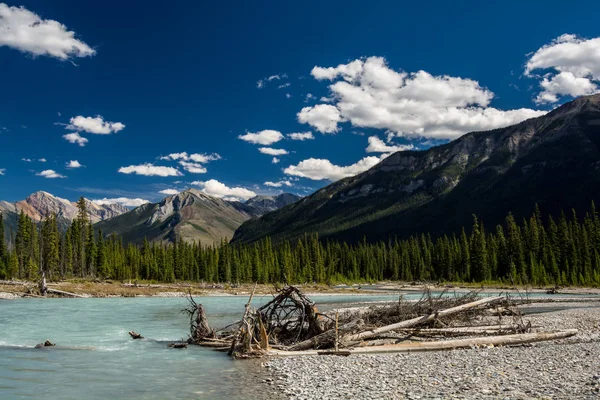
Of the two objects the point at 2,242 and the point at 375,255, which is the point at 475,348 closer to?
the point at 2,242

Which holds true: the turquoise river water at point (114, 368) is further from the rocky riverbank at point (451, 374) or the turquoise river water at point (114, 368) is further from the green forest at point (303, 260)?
the green forest at point (303, 260)

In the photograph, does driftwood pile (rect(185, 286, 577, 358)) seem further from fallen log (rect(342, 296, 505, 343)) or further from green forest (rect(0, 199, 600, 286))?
green forest (rect(0, 199, 600, 286))

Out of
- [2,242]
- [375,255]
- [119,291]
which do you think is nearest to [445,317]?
[119,291]

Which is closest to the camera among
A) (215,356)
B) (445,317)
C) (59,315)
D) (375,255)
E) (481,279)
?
(215,356)

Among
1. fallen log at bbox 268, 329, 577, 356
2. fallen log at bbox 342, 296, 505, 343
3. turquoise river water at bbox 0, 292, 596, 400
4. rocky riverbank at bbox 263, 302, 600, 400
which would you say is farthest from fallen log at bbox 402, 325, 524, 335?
turquoise river water at bbox 0, 292, 596, 400

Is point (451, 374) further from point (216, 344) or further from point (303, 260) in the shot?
point (303, 260)

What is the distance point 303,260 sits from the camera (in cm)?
13725

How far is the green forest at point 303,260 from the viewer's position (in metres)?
101

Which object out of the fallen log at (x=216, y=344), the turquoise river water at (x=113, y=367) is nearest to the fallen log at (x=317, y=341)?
the turquoise river water at (x=113, y=367)

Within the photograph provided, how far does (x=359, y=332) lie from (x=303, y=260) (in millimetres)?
115904

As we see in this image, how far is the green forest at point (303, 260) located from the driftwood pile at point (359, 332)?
84.9m

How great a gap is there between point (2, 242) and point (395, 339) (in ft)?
349

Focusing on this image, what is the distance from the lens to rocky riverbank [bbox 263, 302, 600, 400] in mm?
12289

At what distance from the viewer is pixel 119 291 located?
78.8m
